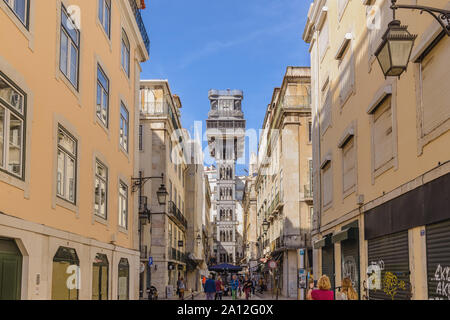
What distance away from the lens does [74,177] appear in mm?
14492

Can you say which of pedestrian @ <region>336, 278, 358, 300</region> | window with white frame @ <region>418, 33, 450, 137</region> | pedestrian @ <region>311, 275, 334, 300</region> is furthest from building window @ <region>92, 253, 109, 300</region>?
window with white frame @ <region>418, 33, 450, 137</region>

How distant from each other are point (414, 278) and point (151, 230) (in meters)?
30.6

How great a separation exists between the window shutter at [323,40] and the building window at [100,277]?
37.1 feet

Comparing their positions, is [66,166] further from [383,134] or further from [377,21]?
[377,21]

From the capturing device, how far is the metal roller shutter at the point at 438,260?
9.87 meters

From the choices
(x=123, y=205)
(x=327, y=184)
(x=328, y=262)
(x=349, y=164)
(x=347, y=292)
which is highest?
(x=349, y=164)

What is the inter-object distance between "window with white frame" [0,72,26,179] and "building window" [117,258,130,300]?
1007cm

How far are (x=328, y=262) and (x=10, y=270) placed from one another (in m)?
13.8

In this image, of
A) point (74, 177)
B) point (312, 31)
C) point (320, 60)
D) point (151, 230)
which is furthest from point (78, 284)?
point (151, 230)

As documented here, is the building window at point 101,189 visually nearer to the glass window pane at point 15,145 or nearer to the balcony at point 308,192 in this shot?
the glass window pane at point 15,145

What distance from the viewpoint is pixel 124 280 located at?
20938 millimetres

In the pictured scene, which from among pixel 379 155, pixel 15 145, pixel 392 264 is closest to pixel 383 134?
pixel 379 155

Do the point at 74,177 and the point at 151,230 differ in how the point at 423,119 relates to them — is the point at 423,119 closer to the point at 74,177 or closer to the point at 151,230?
the point at 74,177

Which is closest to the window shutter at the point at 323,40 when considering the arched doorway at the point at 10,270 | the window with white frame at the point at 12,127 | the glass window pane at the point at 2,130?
the window with white frame at the point at 12,127
